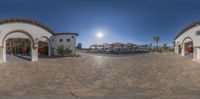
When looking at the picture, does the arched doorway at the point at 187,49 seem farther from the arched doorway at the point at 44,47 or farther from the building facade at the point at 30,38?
the arched doorway at the point at 44,47

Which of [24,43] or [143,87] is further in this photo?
[24,43]

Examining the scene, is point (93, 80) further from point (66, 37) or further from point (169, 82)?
point (66, 37)

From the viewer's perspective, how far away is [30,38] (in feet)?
54.4

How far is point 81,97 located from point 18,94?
2515 millimetres

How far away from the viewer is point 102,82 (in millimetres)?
8469

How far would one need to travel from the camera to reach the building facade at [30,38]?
14727 mm

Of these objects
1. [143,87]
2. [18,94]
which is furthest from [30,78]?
[143,87]

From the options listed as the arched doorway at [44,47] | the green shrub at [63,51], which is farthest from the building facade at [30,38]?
the green shrub at [63,51]

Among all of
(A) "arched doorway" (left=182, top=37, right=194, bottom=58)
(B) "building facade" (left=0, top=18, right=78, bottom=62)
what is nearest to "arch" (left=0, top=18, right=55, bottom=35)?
(B) "building facade" (left=0, top=18, right=78, bottom=62)

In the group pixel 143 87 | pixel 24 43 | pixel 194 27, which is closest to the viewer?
pixel 143 87

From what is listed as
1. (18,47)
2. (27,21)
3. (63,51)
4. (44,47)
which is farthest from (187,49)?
(18,47)

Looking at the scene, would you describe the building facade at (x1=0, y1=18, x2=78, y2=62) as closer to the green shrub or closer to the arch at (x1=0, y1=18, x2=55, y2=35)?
the arch at (x1=0, y1=18, x2=55, y2=35)

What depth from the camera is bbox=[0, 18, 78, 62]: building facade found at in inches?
580

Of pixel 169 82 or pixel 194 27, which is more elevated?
pixel 194 27
